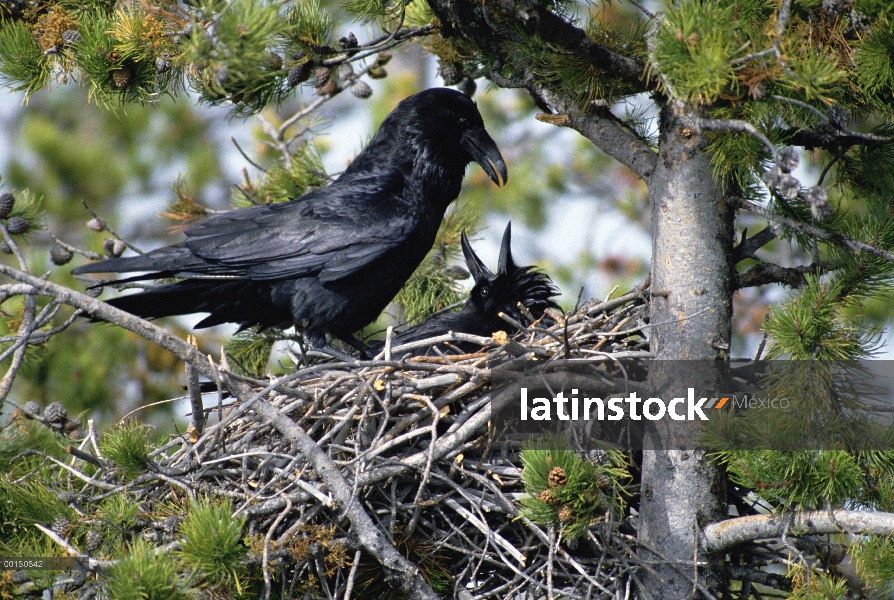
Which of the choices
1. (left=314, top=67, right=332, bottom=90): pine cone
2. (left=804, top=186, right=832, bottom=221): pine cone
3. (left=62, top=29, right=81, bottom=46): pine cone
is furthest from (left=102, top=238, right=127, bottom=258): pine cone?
(left=804, top=186, right=832, bottom=221): pine cone

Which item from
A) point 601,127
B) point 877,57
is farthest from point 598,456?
point 877,57

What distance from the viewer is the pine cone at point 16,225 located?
437 centimetres

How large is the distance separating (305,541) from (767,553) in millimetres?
1788

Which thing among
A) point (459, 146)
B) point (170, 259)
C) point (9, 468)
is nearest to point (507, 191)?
point (459, 146)

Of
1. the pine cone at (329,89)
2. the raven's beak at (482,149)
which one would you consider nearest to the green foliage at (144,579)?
the pine cone at (329,89)

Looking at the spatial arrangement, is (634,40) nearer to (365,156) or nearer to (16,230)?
(365,156)

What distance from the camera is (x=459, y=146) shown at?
529cm

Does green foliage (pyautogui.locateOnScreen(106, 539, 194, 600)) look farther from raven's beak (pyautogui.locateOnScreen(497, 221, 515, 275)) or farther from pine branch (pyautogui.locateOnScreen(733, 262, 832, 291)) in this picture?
raven's beak (pyautogui.locateOnScreen(497, 221, 515, 275))

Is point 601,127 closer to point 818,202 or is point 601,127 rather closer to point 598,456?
point 598,456

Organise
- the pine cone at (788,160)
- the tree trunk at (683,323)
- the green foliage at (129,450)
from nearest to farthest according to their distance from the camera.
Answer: the pine cone at (788,160) → the tree trunk at (683,323) → the green foliage at (129,450)

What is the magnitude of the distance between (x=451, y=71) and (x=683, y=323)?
2.15 meters

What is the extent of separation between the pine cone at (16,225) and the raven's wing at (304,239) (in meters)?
0.78

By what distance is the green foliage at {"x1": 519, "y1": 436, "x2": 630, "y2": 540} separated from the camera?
3.07 metres

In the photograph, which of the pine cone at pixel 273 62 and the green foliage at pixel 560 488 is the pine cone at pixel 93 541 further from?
the pine cone at pixel 273 62
